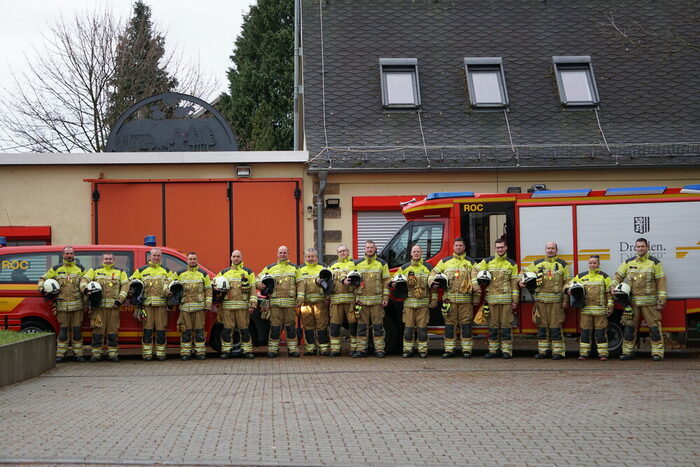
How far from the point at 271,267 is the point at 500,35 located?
424 inches

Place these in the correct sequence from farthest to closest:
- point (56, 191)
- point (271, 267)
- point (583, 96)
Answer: point (583, 96) < point (56, 191) < point (271, 267)

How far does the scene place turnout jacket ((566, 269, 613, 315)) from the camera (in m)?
14.1

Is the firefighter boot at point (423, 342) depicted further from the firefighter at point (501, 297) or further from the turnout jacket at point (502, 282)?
the turnout jacket at point (502, 282)

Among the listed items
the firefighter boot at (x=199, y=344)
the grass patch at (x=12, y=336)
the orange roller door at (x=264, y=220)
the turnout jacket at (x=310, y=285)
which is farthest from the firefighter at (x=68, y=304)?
the orange roller door at (x=264, y=220)

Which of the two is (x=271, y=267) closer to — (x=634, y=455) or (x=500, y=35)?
(x=634, y=455)

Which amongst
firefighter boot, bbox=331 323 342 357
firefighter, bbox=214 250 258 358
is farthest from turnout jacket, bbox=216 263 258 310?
firefighter boot, bbox=331 323 342 357

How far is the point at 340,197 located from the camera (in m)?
19.1

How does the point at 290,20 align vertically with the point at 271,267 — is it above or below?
above

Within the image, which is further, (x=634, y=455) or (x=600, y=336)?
(x=600, y=336)

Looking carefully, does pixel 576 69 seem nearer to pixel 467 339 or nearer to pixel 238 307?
pixel 467 339

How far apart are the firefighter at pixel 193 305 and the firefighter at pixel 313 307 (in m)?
1.52

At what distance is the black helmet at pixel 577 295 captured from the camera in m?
14.1

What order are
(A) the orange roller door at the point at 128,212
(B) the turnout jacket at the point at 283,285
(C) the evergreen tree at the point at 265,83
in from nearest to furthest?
(B) the turnout jacket at the point at 283,285 < (A) the orange roller door at the point at 128,212 < (C) the evergreen tree at the point at 265,83

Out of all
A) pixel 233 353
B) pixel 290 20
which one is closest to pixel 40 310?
pixel 233 353
